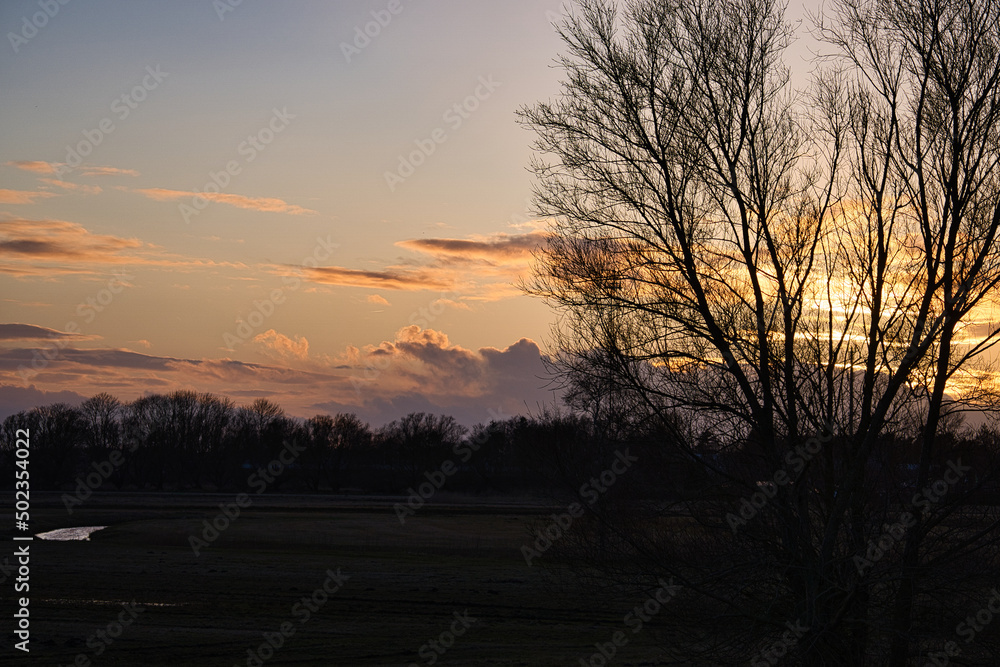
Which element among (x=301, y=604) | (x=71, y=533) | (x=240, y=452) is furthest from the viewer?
(x=240, y=452)

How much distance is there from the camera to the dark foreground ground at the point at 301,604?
18062mm

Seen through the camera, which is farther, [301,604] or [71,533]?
[71,533]

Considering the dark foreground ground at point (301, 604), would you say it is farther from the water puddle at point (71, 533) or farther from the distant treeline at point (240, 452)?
the distant treeline at point (240, 452)

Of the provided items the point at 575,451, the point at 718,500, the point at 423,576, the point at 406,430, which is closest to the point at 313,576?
the point at 423,576

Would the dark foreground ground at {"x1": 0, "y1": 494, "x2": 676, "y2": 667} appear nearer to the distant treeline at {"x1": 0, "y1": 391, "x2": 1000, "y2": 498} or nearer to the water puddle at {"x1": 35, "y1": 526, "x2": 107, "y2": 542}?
the water puddle at {"x1": 35, "y1": 526, "x2": 107, "y2": 542}

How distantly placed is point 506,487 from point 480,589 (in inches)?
2545

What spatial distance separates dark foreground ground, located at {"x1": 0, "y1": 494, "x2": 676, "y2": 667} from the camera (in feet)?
59.3

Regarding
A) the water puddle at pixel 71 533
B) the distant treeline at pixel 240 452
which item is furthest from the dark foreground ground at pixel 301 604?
the distant treeline at pixel 240 452

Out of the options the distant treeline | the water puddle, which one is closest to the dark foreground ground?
the water puddle

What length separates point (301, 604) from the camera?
25031mm

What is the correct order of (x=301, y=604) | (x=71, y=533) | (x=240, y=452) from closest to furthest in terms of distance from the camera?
(x=301, y=604)
(x=71, y=533)
(x=240, y=452)

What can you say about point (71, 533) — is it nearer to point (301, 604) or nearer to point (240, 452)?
point (301, 604)

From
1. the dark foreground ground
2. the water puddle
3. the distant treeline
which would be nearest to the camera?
the dark foreground ground

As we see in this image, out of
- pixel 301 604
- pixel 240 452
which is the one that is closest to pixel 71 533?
pixel 301 604
